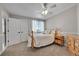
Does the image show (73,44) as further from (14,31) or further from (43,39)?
(14,31)

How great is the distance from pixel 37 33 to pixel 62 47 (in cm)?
67

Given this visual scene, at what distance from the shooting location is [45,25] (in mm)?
2332

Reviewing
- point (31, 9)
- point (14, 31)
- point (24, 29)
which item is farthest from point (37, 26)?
point (14, 31)

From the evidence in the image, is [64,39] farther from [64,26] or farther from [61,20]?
[61,20]

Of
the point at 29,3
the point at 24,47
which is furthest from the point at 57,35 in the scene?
the point at 29,3

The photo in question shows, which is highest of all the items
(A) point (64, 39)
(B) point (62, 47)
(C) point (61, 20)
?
(C) point (61, 20)

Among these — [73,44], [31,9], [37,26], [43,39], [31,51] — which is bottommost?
[31,51]

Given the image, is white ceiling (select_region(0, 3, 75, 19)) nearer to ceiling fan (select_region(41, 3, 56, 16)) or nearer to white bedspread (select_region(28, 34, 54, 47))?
ceiling fan (select_region(41, 3, 56, 16))

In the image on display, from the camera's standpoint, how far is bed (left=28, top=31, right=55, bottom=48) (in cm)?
230

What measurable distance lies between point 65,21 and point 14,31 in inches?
47.6

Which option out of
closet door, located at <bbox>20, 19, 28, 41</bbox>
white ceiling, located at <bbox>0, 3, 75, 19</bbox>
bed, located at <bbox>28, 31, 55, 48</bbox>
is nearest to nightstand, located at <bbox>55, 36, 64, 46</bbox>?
bed, located at <bbox>28, 31, 55, 48</bbox>

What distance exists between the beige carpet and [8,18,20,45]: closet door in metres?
0.12

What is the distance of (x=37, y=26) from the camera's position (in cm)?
232

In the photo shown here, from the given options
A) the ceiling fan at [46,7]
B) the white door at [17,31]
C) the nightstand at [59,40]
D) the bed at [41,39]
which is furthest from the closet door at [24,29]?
the nightstand at [59,40]
